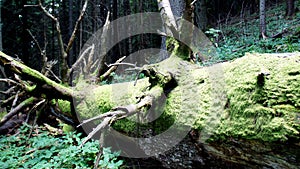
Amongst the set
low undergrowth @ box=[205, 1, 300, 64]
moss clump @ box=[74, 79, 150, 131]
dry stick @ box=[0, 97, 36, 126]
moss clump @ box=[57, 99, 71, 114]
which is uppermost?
low undergrowth @ box=[205, 1, 300, 64]

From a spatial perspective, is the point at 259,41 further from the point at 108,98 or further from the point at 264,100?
the point at 264,100

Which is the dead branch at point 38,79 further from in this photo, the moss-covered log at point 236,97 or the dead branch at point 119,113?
the dead branch at point 119,113

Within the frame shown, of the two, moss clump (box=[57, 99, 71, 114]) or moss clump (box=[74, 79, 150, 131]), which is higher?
moss clump (box=[74, 79, 150, 131])

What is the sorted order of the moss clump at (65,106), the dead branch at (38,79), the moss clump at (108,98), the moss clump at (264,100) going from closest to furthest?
the moss clump at (264,100) → the moss clump at (108,98) → the dead branch at (38,79) → the moss clump at (65,106)

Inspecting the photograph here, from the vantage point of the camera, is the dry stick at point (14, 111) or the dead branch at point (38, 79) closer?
the dead branch at point (38, 79)

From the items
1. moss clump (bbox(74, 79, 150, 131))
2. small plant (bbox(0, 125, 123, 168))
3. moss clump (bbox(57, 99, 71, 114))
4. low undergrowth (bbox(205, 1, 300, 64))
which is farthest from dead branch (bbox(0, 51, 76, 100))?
low undergrowth (bbox(205, 1, 300, 64))

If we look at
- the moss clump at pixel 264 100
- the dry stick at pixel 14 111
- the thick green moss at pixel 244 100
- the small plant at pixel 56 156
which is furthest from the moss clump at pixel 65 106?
the moss clump at pixel 264 100

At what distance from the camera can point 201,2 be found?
1437 cm

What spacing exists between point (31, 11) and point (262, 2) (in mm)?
12426

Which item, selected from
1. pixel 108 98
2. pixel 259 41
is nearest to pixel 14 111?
pixel 108 98

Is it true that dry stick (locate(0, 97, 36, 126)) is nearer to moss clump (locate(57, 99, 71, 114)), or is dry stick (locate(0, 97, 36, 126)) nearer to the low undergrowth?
moss clump (locate(57, 99, 71, 114))

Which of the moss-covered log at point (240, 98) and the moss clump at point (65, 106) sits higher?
Answer: the moss-covered log at point (240, 98)

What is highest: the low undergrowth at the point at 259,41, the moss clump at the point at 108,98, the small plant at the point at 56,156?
the low undergrowth at the point at 259,41

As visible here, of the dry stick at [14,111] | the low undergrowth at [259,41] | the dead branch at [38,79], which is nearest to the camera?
the dead branch at [38,79]
